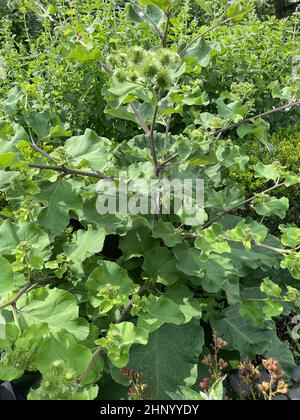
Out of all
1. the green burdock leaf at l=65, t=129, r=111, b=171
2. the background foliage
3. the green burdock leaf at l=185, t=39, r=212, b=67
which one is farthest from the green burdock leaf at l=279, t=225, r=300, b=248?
the green burdock leaf at l=185, t=39, r=212, b=67

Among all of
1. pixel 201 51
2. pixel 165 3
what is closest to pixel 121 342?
pixel 165 3

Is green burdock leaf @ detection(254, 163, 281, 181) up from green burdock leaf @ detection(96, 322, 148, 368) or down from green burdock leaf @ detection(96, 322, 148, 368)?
up

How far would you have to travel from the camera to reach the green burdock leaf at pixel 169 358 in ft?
5.49

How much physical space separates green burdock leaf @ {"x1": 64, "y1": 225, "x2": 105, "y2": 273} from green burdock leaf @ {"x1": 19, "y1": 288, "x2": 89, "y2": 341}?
0.21 meters

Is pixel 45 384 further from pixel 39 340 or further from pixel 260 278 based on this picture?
pixel 260 278

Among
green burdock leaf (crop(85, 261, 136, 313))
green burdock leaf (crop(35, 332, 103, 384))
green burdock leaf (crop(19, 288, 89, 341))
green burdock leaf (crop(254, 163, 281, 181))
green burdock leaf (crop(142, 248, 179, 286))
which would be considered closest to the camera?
green burdock leaf (crop(35, 332, 103, 384))

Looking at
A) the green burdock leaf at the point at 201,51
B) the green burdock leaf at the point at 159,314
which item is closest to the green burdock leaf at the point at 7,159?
the green burdock leaf at the point at 159,314

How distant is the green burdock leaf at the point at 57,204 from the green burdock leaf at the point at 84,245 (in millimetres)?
104

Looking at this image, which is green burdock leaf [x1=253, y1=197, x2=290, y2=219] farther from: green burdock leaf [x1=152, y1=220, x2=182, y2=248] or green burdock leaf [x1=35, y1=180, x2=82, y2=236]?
green burdock leaf [x1=35, y1=180, x2=82, y2=236]

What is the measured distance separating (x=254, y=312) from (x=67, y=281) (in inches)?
29.6

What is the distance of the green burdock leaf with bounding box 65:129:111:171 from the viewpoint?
5.64 feet

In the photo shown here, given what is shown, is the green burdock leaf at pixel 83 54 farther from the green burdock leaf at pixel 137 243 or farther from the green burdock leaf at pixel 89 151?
the green burdock leaf at pixel 137 243

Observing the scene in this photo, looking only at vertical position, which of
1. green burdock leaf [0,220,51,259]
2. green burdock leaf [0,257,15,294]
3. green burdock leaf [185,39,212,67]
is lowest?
green burdock leaf [0,220,51,259]

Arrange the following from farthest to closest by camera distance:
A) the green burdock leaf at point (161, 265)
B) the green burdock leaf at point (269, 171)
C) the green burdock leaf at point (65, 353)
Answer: the green burdock leaf at point (269, 171) → the green burdock leaf at point (161, 265) → the green burdock leaf at point (65, 353)
